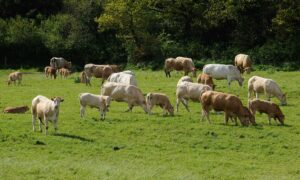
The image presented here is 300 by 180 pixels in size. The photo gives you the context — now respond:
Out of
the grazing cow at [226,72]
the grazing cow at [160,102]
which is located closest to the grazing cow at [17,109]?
the grazing cow at [160,102]

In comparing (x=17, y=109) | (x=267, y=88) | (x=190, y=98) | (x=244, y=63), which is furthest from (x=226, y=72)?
(x=17, y=109)

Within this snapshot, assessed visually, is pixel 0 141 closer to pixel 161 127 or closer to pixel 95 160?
pixel 95 160

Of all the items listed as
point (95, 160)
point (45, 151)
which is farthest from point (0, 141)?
point (95, 160)

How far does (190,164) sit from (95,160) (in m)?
2.89

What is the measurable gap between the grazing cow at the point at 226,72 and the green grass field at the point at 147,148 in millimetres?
7721

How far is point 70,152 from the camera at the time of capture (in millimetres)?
19797

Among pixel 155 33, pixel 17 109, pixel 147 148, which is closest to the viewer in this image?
pixel 147 148

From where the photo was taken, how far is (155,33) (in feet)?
194

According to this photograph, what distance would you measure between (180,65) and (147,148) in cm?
2232

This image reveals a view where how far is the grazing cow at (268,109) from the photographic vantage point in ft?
79.9

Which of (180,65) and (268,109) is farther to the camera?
(180,65)

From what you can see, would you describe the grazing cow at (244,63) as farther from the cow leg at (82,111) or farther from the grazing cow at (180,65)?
the cow leg at (82,111)

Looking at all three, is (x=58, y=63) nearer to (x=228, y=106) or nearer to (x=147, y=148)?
(x=228, y=106)

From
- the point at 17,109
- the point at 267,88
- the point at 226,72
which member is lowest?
the point at 17,109
